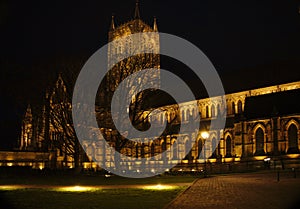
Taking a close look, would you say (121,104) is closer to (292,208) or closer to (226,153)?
(292,208)

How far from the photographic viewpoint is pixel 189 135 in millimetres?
63219

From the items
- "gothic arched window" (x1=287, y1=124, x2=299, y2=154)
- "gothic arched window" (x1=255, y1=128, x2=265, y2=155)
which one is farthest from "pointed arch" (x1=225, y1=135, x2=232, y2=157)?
"gothic arched window" (x1=287, y1=124, x2=299, y2=154)

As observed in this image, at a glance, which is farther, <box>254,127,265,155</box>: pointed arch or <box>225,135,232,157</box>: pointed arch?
<box>225,135,232,157</box>: pointed arch

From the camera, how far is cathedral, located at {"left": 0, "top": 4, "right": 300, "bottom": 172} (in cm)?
3572

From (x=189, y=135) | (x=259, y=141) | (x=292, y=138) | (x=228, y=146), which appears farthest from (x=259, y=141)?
(x=189, y=135)

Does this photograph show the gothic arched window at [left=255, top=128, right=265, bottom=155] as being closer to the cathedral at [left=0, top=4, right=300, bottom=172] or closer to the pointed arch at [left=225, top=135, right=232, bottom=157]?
the cathedral at [left=0, top=4, right=300, bottom=172]

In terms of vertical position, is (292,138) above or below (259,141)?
above

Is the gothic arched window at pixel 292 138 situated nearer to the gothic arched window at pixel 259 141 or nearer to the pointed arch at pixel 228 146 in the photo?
the gothic arched window at pixel 259 141

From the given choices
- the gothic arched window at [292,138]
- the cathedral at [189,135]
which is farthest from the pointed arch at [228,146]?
the gothic arched window at [292,138]

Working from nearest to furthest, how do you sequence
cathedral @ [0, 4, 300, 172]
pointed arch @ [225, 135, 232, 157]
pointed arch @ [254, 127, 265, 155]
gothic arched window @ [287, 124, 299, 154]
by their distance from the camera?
cathedral @ [0, 4, 300, 172] → gothic arched window @ [287, 124, 299, 154] → pointed arch @ [254, 127, 265, 155] → pointed arch @ [225, 135, 232, 157]

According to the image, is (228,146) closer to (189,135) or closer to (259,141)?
(259,141)

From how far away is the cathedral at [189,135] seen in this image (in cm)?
3572

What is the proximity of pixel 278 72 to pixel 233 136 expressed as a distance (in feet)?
42.6

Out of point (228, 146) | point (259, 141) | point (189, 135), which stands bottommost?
point (228, 146)
